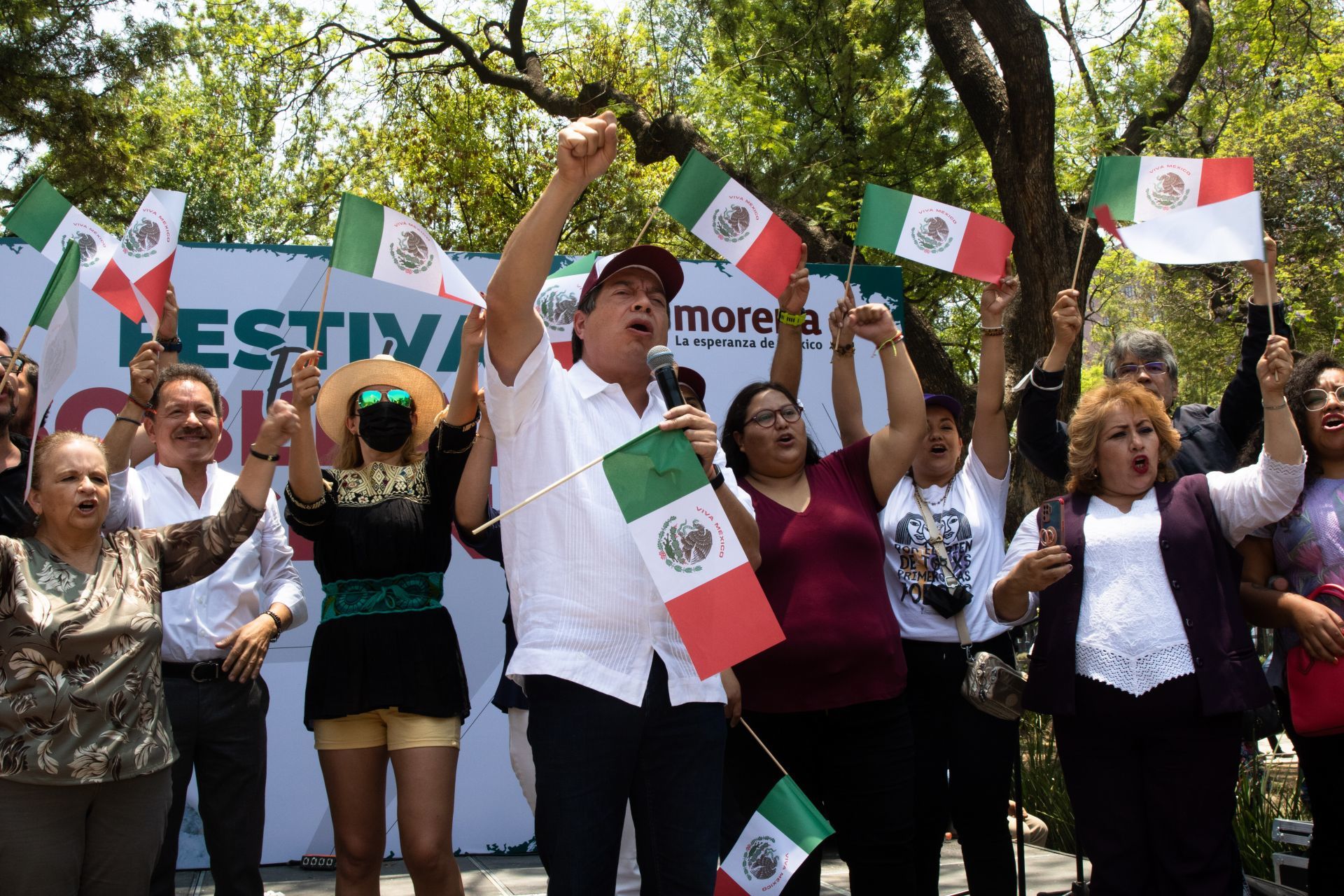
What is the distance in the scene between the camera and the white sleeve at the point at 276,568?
3885 millimetres

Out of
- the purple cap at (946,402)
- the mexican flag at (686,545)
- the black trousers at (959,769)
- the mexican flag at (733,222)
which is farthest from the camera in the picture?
the purple cap at (946,402)

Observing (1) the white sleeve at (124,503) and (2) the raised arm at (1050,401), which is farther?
(2) the raised arm at (1050,401)

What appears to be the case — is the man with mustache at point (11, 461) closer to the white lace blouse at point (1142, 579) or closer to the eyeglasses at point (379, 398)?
the eyeglasses at point (379, 398)

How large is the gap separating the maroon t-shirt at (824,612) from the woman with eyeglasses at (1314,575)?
1.14 metres

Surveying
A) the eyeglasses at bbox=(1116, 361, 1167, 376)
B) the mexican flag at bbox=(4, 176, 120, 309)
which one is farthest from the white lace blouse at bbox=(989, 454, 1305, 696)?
the mexican flag at bbox=(4, 176, 120, 309)

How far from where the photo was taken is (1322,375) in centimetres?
365

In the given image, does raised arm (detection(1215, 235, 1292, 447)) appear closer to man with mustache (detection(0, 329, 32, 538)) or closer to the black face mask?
the black face mask

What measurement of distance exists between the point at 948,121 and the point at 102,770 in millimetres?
11724

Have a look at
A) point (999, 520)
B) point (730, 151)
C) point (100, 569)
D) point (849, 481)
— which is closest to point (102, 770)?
point (100, 569)

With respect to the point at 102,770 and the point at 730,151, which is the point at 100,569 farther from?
the point at 730,151

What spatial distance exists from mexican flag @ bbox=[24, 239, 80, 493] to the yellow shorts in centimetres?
105

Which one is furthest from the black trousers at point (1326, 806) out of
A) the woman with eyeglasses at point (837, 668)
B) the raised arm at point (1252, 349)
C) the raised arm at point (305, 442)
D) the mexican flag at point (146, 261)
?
the mexican flag at point (146, 261)

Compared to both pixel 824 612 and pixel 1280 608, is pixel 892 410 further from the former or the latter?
pixel 1280 608

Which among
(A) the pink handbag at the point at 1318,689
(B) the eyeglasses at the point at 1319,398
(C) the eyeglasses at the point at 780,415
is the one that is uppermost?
(B) the eyeglasses at the point at 1319,398
